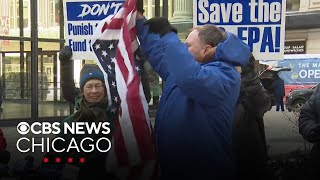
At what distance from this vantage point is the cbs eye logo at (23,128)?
1648mm

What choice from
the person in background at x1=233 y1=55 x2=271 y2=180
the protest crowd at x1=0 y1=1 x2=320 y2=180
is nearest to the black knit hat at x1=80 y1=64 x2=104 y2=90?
the protest crowd at x1=0 y1=1 x2=320 y2=180

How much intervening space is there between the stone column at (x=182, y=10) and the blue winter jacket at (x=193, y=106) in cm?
30

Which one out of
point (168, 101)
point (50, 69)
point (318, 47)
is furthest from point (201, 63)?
point (50, 69)

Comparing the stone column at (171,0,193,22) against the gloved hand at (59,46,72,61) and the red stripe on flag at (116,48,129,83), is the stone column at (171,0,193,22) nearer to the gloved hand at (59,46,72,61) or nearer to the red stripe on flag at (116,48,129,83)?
the red stripe on flag at (116,48,129,83)

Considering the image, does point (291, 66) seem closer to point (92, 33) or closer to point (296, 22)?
point (296, 22)

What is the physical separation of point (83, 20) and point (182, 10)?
0.37 m

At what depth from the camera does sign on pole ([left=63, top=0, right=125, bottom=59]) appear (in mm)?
1750

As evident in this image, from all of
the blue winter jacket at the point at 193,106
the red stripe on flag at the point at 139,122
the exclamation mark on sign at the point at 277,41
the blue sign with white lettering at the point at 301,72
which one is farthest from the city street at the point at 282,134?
the red stripe on flag at the point at 139,122

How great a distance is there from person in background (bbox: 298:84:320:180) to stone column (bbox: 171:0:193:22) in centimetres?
58

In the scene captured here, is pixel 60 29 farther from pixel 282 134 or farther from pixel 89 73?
pixel 282 134

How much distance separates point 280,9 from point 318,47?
24 cm

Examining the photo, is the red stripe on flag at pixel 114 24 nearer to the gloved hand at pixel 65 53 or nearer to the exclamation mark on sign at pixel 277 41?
the gloved hand at pixel 65 53

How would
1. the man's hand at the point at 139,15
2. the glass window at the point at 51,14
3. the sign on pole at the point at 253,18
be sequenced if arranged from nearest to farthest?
1. the man's hand at the point at 139,15
2. the glass window at the point at 51,14
3. the sign on pole at the point at 253,18

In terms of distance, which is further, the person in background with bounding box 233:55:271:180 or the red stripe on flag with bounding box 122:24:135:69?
the person in background with bounding box 233:55:271:180
